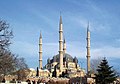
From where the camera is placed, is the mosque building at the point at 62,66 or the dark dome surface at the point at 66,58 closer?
the mosque building at the point at 62,66

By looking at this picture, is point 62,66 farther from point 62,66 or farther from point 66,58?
point 66,58

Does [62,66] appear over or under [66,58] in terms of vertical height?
under

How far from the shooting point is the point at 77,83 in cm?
6862

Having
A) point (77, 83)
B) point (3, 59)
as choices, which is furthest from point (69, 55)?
point (3, 59)

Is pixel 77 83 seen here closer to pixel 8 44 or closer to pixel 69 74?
pixel 69 74

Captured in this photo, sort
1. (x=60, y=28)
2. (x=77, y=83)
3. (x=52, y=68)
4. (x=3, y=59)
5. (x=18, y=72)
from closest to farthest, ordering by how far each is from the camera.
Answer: (x=3, y=59)
(x=18, y=72)
(x=77, y=83)
(x=60, y=28)
(x=52, y=68)

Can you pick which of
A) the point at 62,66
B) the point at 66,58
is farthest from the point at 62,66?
the point at 66,58

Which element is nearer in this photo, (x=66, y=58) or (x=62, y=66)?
(x=62, y=66)

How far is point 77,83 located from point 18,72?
45.5 feet

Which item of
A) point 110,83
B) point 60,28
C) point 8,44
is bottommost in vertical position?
point 110,83

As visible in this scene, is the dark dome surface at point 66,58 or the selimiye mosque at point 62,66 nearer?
the selimiye mosque at point 62,66

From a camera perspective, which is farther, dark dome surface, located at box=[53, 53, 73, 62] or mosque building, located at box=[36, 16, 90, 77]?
dark dome surface, located at box=[53, 53, 73, 62]

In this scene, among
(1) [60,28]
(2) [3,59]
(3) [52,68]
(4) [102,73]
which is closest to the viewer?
(2) [3,59]

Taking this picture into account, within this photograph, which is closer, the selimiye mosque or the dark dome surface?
the selimiye mosque
